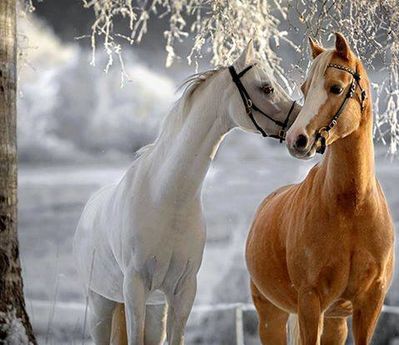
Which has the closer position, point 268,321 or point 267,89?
point 267,89

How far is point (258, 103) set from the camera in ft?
7.13

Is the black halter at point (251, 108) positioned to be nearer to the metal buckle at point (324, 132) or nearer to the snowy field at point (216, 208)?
the metal buckle at point (324, 132)

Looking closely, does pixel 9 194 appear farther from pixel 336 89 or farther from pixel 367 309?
pixel 367 309

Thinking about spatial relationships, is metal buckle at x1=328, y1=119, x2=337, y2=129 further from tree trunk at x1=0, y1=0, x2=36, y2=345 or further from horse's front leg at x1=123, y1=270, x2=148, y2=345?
tree trunk at x1=0, y1=0, x2=36, y2=345

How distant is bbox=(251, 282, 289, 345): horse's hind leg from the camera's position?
2611 mm

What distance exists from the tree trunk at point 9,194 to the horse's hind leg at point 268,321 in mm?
834

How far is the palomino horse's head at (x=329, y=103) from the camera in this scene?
196 cm

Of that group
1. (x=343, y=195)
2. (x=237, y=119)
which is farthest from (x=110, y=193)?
(x=343, y=195)

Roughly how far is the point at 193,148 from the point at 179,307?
48cm

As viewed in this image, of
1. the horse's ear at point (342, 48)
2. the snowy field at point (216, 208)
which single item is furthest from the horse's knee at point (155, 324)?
the snowy field at point (216, 208)

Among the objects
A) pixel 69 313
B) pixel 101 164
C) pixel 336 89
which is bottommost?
pixel 69 313

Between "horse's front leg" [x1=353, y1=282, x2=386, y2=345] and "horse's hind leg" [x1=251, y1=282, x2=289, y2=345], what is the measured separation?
1.60 feet

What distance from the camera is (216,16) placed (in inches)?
118

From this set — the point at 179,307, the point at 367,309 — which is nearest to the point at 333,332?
the point at 367,309
